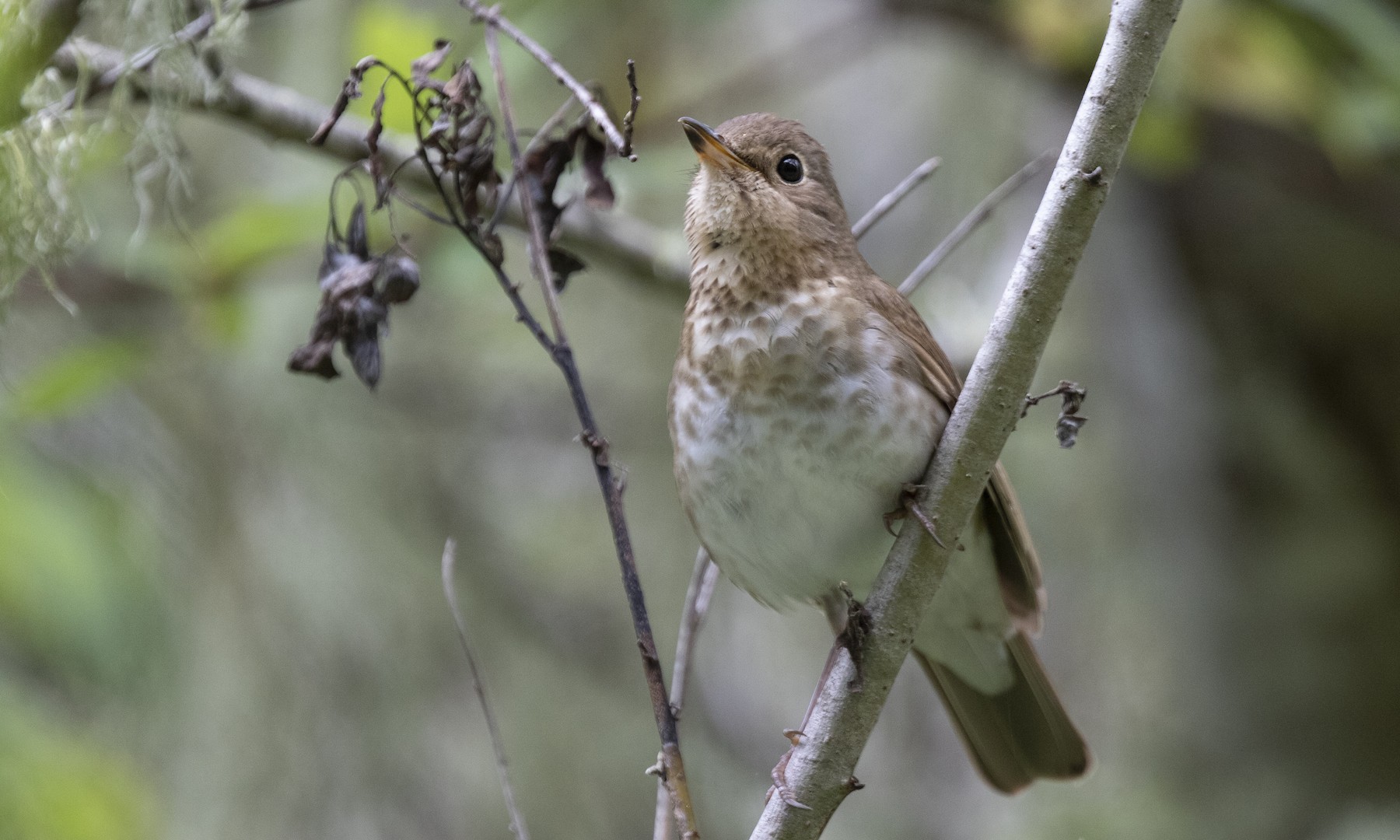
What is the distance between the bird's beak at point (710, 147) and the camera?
2674 millimetres

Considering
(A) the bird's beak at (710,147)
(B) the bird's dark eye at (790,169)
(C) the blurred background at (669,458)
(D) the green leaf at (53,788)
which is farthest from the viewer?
A: (C) the blurred background at (669,458)

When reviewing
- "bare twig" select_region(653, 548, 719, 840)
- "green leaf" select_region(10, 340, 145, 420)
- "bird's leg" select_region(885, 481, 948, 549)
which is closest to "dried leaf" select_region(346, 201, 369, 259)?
"bare twig" select_region(653, 548, 719, 840)

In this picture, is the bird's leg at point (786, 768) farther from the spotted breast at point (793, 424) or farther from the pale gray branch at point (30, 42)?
the pale gray branch at point (30, 42)

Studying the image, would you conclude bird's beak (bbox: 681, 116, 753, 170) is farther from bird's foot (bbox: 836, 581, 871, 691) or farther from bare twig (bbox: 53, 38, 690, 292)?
bird's foot (bbox: 836, 581, 871, 691)

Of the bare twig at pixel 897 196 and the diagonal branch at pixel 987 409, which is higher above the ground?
the bare twig at pixel 897 196

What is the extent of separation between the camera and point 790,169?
2.94m

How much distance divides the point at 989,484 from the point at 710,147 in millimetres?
905

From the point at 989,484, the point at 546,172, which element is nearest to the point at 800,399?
the point at 989,484

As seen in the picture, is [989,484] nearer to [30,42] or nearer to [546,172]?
[546,172]

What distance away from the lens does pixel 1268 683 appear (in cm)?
468

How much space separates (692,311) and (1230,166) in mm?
2761

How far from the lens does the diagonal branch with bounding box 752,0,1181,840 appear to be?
192 cm

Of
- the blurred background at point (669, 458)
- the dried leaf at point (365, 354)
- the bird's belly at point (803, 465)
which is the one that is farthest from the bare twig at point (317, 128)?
the bird's belly at point (803, 465)

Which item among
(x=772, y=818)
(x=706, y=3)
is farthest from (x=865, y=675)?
(x=706, y=3)
